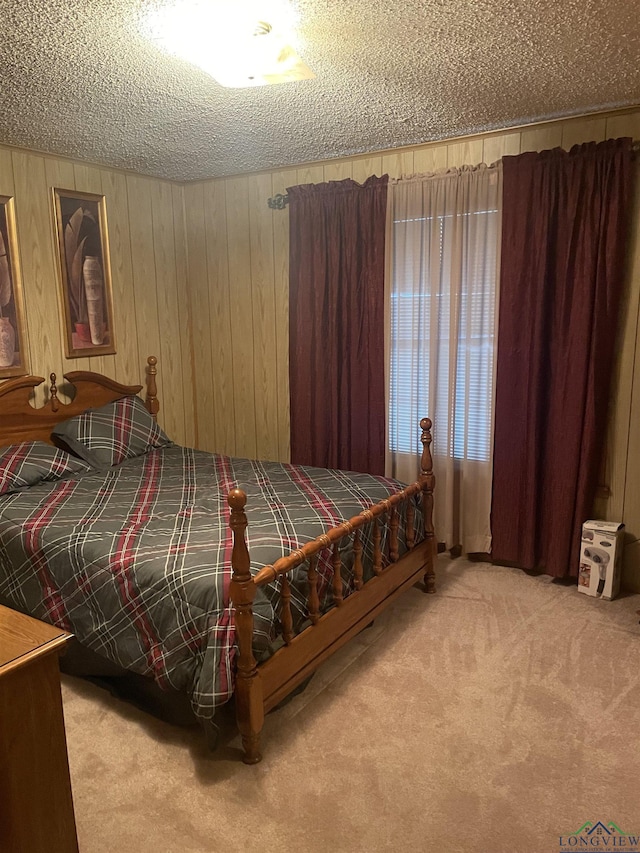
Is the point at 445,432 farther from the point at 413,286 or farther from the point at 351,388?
the point at 413,286

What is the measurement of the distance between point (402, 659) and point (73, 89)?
2.85 metres

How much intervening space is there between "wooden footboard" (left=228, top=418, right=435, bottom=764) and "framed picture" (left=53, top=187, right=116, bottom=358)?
2229mm

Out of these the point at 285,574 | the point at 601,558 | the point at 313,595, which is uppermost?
the point at 285,574

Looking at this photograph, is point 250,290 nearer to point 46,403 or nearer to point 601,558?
point 46,403

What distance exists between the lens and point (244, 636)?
7.07ft

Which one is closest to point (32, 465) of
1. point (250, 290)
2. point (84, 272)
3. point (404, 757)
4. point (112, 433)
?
point (112, 433)

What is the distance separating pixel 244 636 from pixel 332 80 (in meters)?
2.26

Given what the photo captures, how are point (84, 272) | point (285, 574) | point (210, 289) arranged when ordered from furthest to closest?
point (210, 289), point (84, 272), point (285, 574)

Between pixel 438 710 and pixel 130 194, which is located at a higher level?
pixel 130 194

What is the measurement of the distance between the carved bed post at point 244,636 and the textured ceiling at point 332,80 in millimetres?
1663

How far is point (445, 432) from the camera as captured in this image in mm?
3879

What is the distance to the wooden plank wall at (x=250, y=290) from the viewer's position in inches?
150

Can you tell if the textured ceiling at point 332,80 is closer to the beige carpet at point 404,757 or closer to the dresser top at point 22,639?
the dresser top at point 22,639

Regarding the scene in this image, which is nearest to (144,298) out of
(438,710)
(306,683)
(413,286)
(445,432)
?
(413,286)
